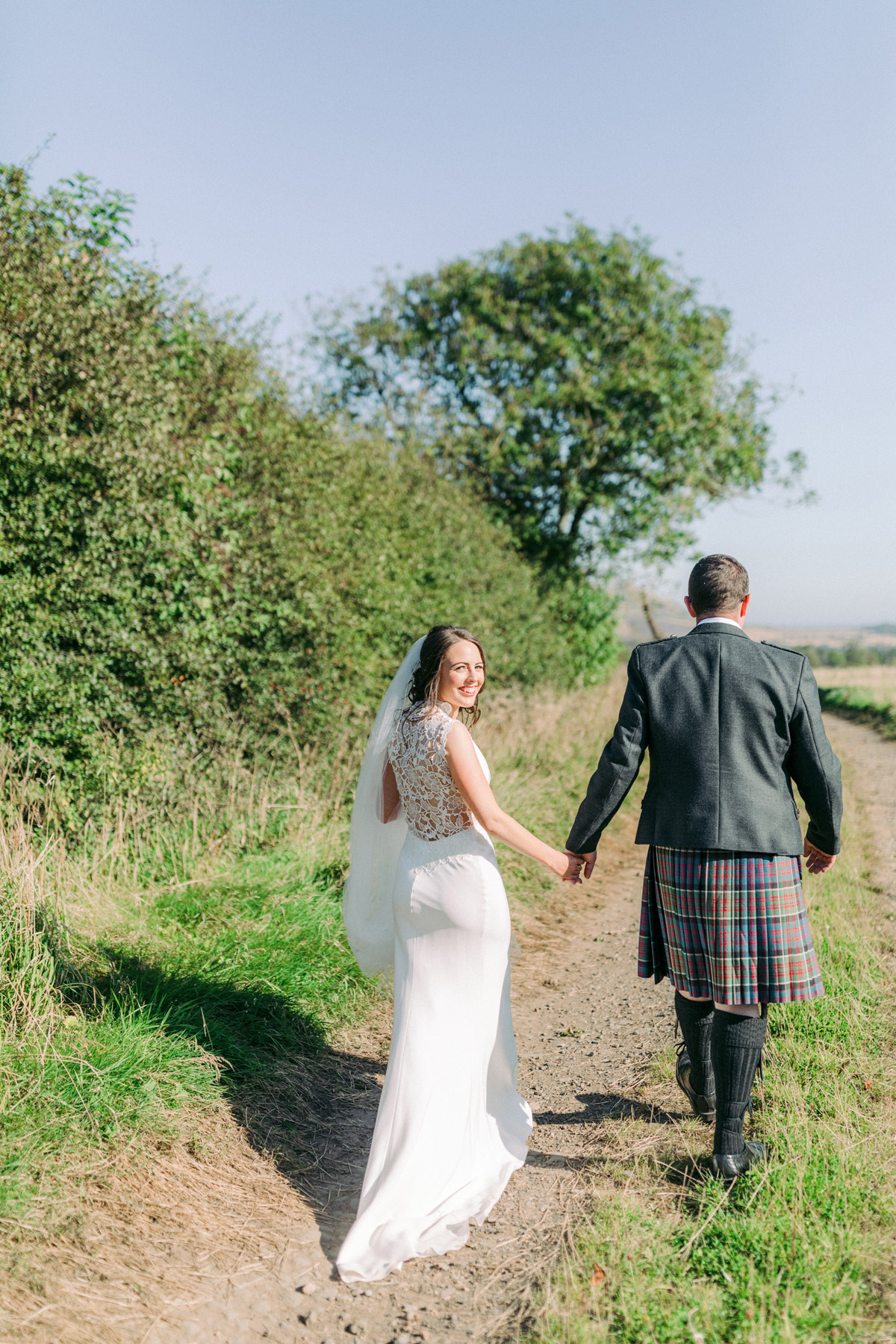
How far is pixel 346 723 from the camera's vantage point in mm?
8828

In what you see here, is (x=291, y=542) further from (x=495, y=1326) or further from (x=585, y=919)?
(x=495, y=1326)

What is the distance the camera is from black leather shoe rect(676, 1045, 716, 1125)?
3.64 meters

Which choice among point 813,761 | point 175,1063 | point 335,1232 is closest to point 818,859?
point 813,761

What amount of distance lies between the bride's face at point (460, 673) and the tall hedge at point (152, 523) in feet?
11.0

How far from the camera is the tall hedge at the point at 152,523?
603 cm

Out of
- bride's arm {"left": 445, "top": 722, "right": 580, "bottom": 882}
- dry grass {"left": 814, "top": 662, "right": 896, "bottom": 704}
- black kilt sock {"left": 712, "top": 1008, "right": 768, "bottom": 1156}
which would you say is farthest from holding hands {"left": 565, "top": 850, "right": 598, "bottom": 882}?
dry grass {"left": 814, "top": 662, "right": 896, "bottom": 704}

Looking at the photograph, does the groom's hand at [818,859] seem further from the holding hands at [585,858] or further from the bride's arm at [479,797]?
the bride's arm at [479,797]

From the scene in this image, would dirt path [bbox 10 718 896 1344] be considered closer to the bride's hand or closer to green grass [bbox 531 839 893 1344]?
green grass [bbox 531 839 893 1344]

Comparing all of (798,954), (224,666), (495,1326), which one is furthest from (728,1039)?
(224,666)

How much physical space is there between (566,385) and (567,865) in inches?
635

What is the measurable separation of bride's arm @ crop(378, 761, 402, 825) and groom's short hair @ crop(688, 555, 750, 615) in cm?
143

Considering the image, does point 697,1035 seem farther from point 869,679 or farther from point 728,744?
point 869,679

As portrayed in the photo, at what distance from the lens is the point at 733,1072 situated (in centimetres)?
318

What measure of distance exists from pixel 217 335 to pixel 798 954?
7.77m
